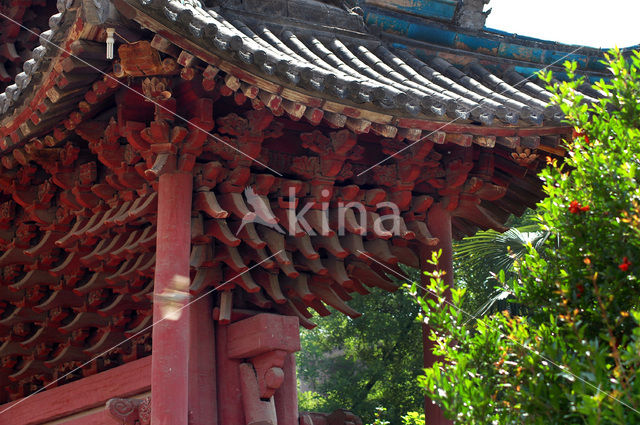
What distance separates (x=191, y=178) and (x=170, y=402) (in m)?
1.27

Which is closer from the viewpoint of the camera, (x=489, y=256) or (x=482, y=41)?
(x=482, y=41)

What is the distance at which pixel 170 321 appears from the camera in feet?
14.8

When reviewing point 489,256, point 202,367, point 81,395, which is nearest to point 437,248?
point 202,367

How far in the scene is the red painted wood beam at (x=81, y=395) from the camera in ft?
18.6

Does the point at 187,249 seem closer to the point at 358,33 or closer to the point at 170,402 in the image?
the point at 170,402

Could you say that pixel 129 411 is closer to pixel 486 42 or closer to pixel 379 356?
pixel 486 42

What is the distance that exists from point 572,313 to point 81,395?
4.34 metres

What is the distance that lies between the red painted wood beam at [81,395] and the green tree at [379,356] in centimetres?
1116

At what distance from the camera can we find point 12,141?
509 centimetres

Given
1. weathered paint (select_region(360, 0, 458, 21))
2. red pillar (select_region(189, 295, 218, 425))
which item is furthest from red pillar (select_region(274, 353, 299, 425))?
weathered paint (select_region(360, 0, 458, 21))

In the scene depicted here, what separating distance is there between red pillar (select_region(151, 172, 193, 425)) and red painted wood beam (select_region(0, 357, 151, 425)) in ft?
3.69

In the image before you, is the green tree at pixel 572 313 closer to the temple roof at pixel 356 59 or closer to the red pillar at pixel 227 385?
the temple roof at pixel 356 59

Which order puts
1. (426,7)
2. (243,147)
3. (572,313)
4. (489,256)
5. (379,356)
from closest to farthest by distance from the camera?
(572,313)
(243,147)
(426,7)
(489,256)
(379,356)

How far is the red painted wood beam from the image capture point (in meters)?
5.68
